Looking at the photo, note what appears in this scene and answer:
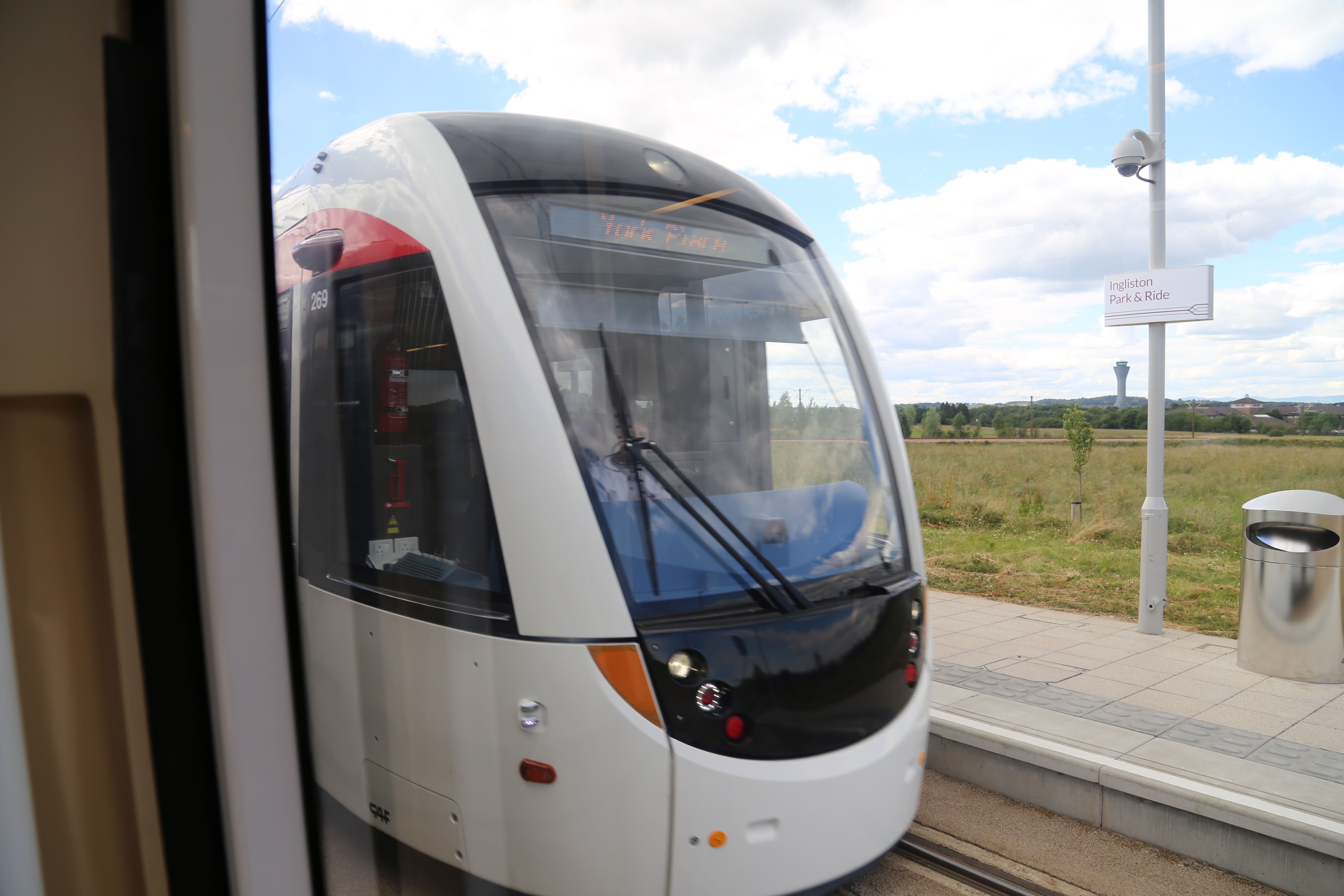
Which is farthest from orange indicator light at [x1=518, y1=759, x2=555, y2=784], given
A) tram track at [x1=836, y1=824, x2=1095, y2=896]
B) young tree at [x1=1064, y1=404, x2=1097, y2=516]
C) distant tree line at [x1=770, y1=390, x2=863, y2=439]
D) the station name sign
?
young tree at [x1=1064, y1=404, x2=1097, y2=516]

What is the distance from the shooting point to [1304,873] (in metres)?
3.26

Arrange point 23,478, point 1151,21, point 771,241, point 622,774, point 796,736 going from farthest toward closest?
point 1151,21
point 771,241
point 796,736
point 622,774
point 23,478

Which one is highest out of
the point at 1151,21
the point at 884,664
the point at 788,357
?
the point at 1151,21

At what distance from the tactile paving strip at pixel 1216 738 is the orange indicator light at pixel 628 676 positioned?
336 cm

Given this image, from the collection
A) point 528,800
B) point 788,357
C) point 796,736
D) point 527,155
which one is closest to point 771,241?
point 788,357

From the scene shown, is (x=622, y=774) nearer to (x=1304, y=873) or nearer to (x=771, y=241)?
(x=771, y=241)

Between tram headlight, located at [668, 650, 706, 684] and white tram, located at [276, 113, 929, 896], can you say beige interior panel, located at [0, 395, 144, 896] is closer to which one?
white tram, located at [276, 113, 929, 896]

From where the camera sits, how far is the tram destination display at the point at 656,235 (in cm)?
Result: 290

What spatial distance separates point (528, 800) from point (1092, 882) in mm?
2378

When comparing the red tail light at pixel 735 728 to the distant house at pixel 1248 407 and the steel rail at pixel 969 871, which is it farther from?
the distant house at pixel 1248 407

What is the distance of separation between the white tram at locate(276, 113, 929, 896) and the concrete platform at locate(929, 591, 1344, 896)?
4.51 ft

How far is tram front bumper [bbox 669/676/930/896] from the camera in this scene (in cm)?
250

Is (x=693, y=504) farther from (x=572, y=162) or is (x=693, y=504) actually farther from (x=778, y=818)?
(x=572, y=162)

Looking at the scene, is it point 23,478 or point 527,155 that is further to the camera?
point 527,155
